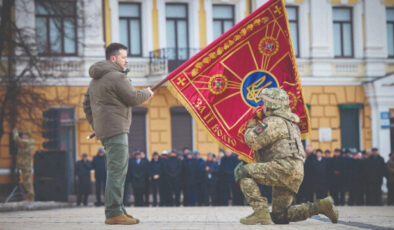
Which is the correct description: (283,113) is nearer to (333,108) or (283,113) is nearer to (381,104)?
(333,108)

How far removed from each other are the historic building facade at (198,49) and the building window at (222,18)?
0.04 meters

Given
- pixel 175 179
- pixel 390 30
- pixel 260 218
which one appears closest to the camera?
pixel 260 218

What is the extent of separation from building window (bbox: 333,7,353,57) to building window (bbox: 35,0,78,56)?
1057cm

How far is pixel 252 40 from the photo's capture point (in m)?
9.16

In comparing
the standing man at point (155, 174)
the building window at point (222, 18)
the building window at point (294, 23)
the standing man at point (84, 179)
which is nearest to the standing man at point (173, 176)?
the standing man at point (155, 174)

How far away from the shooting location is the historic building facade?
24484 mm

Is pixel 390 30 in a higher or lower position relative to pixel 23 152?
higher

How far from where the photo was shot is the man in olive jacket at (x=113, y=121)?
25.4 ft


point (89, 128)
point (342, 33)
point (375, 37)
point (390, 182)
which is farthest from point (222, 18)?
point (390, 182)

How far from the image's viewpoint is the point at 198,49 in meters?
25.9

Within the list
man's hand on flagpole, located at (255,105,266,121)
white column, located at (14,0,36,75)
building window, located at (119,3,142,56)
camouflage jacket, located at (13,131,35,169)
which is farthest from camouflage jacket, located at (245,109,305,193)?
building window, located at (119,3,142,56)

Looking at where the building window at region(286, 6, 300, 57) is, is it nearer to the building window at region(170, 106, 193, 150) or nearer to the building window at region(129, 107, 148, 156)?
the building window at region(170, 106, 193, 150)

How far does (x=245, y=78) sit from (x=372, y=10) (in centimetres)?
2000

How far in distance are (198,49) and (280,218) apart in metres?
18.3
